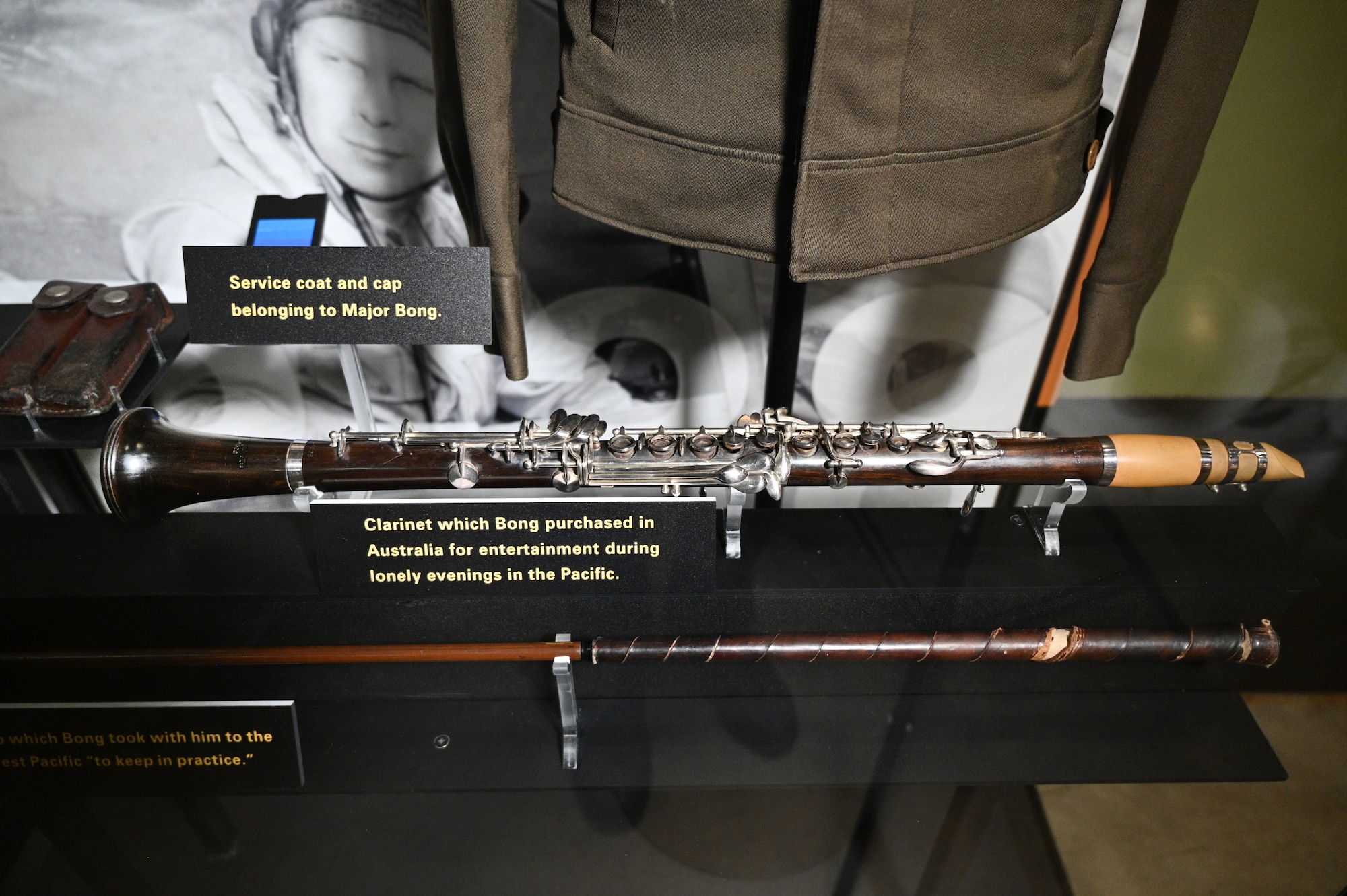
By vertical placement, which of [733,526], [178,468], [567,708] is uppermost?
[178,468]

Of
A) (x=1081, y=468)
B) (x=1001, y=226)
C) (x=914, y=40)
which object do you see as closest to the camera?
(x=914, y=40)

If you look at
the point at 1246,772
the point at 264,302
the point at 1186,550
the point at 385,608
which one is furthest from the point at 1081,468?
the point at 264,302

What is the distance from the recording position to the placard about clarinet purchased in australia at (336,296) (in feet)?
3.96

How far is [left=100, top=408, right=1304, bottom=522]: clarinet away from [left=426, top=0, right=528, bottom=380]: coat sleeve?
0.56ft

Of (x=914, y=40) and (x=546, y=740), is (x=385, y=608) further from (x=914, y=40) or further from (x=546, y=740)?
(x=914, y=40)

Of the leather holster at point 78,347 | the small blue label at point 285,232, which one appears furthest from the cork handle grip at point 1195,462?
the leather holster at point 78,347

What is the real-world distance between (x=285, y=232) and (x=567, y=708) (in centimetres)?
91

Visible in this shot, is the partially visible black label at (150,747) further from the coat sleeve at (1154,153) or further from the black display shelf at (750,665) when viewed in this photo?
the coat sleeve at (1154,153)

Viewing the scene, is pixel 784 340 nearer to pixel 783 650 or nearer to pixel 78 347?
pixel 783 650

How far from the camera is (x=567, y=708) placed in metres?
1.42

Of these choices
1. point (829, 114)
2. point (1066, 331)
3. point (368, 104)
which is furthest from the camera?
point (1066, 331)

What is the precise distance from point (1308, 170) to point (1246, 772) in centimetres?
107

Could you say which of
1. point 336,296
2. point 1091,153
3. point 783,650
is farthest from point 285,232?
point 1091,153

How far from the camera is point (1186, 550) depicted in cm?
150
